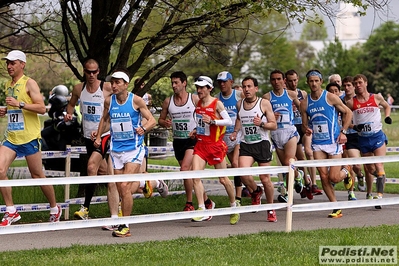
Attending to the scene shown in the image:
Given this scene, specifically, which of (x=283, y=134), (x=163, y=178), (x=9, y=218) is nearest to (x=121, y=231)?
(x=163, y=178)

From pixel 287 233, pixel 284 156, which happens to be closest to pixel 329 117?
pixel 284 156

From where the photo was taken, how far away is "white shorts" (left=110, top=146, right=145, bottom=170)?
37.2 ft

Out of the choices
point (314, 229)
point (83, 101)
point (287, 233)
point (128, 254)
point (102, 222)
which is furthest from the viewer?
point (83, 101)

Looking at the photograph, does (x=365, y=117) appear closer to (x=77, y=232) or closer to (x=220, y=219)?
(x=220, y=219)

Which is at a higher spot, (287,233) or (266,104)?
(266,104)

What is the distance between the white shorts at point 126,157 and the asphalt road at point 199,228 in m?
0.89

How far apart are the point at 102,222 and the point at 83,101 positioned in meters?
3.23

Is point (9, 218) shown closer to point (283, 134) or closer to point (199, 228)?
point (199, 228)

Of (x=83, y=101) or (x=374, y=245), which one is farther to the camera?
(x=83, y=101)

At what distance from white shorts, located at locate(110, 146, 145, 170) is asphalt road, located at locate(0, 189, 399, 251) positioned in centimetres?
89

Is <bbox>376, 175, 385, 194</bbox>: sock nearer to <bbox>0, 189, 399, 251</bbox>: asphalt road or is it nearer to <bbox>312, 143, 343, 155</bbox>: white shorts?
<bbox>0, 189, 399, 251</bbox>: asphalt road

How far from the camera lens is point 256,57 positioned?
250 ft

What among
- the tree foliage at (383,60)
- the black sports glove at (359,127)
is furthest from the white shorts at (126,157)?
the tree foliage at (383,60)

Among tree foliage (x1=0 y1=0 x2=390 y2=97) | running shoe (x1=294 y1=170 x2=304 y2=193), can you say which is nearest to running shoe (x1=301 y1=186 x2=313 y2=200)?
running shoe (x1=294 y1=170 x2=304 y2=193)
